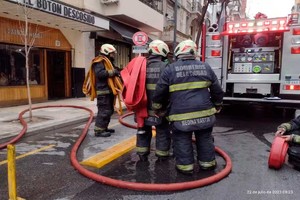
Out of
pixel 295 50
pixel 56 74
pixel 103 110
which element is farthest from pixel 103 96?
pixel 56 74

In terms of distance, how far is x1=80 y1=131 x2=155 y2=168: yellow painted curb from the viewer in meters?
3.93

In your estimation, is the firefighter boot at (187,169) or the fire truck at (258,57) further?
the fire truck at (258,57)

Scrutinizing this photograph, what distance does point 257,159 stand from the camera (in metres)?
4.27

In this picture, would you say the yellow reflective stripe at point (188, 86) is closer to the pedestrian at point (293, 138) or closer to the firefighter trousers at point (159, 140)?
the firefighter trousers at point (159, 140)

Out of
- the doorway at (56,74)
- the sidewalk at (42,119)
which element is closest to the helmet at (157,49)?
the sidewalk at (42,119)

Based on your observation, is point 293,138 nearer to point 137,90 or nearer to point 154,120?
point 154,120

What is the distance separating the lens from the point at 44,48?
35.2 ft

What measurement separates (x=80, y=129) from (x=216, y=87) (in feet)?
12.7

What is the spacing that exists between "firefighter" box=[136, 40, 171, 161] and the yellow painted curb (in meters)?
0.45

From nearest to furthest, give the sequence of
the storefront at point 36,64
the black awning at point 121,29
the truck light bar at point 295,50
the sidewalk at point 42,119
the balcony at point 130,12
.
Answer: the sidewalk at point 42,119
the truck light bar at point 295,50
the storefront at point 36,64
the balcony at point 130,12
the black awning at point 121,29

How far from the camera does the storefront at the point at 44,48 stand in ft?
29.3

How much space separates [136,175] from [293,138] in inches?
84.4

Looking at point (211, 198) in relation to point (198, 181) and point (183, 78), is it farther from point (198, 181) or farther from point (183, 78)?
point (183, 78)

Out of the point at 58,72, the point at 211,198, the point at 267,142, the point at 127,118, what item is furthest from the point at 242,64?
the point at 58,72
